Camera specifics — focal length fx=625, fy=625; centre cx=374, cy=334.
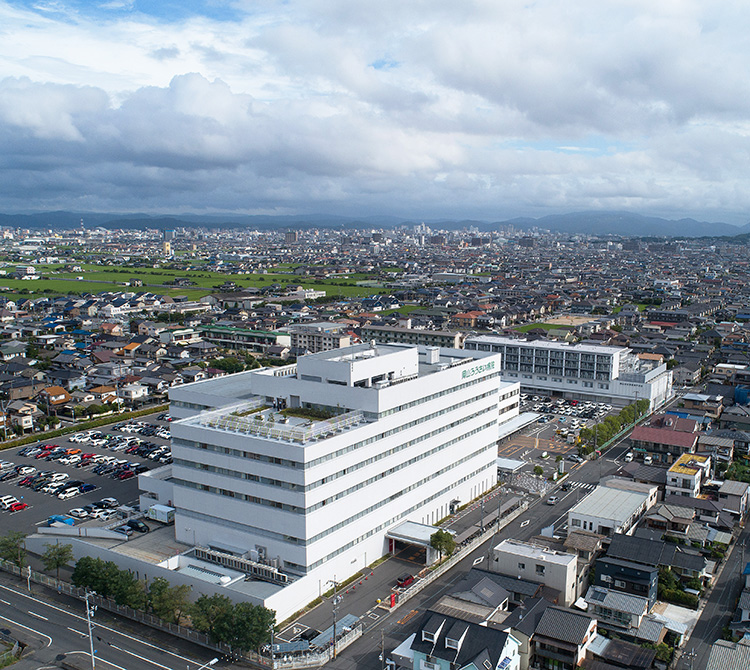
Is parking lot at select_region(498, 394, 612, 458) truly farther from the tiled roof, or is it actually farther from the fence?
the fence

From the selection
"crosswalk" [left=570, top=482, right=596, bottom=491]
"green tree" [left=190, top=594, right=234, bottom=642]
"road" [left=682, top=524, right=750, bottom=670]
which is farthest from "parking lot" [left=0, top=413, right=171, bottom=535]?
"crosswalk" [left=570, top=482, right=596, bottom=491]

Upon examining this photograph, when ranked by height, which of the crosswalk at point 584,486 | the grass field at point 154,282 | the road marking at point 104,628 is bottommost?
the road marking at point 104,628

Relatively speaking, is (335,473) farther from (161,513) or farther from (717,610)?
(717,610)

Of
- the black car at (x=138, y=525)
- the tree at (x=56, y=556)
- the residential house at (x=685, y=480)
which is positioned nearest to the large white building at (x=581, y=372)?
the residential house at (x=685, y=480)

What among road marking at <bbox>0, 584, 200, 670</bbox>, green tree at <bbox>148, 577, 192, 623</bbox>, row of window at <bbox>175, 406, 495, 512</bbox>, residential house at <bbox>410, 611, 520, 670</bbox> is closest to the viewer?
residential house at <bbox>410, 611, 520, 670</bbox>

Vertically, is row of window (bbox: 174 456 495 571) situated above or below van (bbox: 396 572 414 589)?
above

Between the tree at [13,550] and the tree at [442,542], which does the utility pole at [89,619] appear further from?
the tree at [442,542]

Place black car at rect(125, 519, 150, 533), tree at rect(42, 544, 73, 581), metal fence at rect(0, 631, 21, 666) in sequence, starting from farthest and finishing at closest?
black car at rect(125, 519, 150, 533) → tree at rect(42, 544, 73, 581) → metal fence at rect(0, 631, 21, 666)
